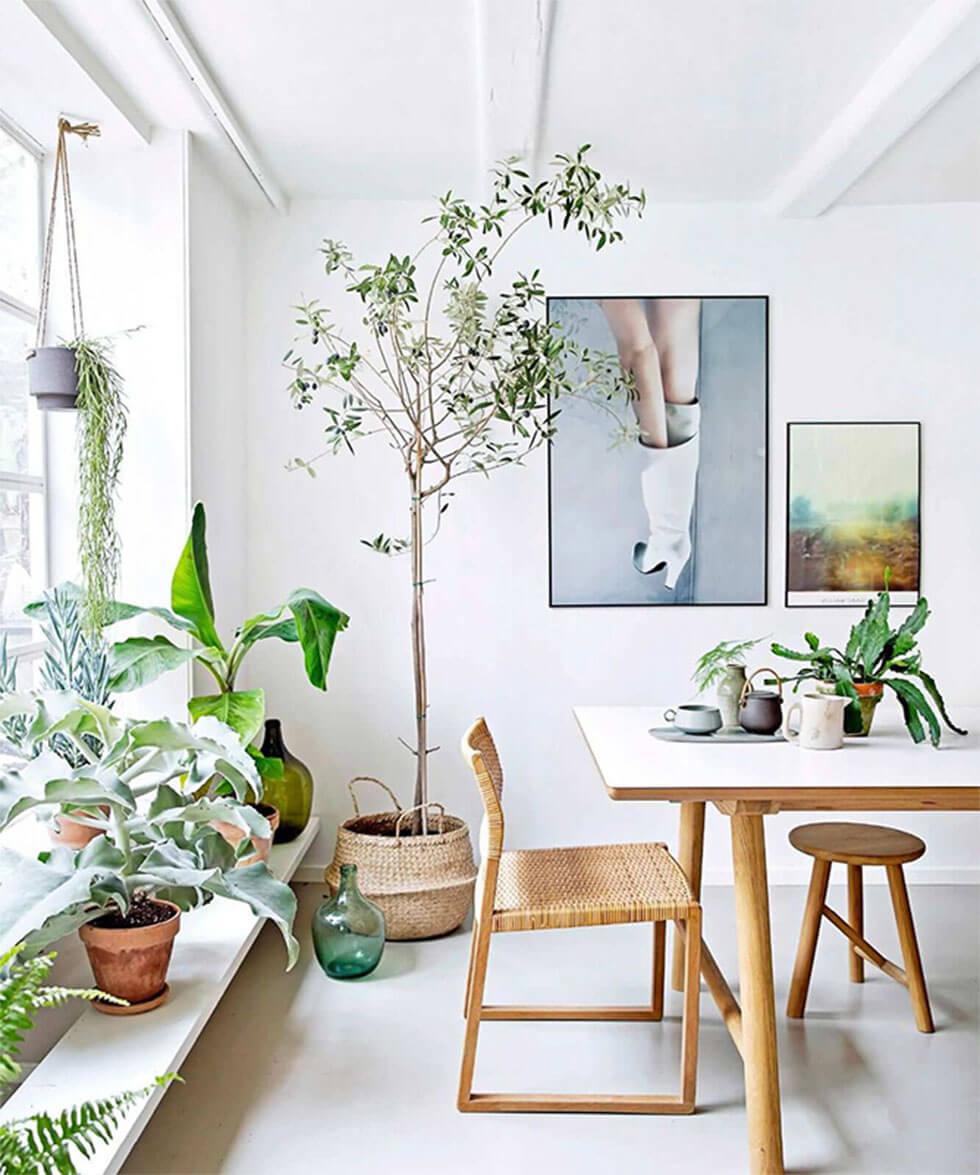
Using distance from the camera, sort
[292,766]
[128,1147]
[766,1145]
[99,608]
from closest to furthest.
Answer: [128,1147]
[766,1145]
[99,608]
[292,766]

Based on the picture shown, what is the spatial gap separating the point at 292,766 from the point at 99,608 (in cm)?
113

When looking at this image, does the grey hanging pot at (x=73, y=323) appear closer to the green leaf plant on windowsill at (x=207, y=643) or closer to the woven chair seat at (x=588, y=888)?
the green leaf plant on windowsill at (x=207, y=643)

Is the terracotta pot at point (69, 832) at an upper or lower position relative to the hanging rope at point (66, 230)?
lower

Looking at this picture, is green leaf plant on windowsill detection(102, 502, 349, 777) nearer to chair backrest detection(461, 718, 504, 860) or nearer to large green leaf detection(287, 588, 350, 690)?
large green leaf detection(287, 588, 350, 690)

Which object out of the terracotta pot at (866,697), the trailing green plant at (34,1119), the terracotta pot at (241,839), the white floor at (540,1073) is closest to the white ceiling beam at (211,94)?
the terracotta pot at (241,839)

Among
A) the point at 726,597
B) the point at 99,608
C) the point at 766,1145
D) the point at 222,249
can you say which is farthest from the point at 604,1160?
the point at 222,249

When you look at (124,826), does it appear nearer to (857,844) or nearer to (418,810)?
(418,810)

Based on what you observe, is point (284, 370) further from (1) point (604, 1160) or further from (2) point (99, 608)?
(1) point (604, 1160)

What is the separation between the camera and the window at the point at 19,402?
10.5 feet

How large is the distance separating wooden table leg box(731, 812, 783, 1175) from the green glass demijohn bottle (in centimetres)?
126

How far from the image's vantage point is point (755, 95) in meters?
3.30

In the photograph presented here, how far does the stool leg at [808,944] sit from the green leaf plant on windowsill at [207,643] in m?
1.51

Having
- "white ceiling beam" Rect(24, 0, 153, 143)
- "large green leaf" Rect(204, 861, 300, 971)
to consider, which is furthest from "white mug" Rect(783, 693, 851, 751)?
"white ceiling beam" Rect(24, 0, 153, 143)

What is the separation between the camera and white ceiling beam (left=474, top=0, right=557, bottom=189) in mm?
2736
